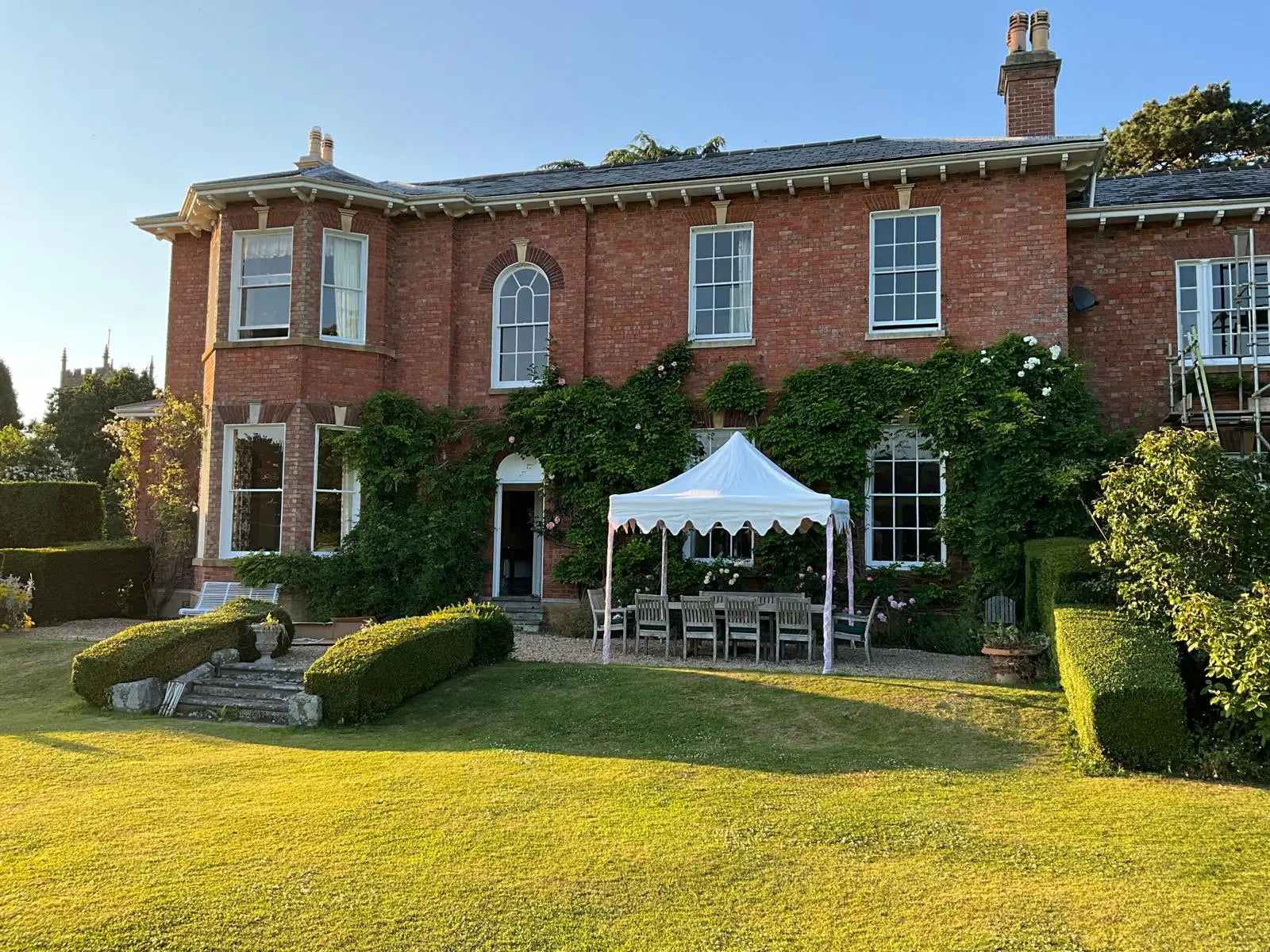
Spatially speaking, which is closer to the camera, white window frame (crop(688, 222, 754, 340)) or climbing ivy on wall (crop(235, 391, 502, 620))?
climbing ivy on wall (crop(235, 391, 502, 620))

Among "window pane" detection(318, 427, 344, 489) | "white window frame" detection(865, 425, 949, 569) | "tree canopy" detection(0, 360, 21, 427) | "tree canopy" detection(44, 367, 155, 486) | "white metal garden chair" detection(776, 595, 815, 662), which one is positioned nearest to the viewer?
"white metal garden chair" detection(776, 595, 815, 662)

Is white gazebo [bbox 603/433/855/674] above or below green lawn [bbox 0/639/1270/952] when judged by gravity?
above

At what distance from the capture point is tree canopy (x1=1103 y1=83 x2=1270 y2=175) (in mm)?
29797

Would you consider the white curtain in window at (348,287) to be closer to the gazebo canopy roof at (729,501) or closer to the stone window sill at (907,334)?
the gazebo canopy roof at (729,501)

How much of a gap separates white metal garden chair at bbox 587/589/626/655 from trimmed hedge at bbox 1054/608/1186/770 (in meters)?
6.91

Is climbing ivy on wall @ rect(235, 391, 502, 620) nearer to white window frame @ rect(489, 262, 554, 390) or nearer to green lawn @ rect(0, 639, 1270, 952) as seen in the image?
white window frame @ rect(489, 262, 554, 390)

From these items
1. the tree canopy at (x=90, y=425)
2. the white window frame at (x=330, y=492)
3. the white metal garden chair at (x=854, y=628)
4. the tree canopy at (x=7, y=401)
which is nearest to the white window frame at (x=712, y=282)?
the white metal garden chair at (x=854, y=628)

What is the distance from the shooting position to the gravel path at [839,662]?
1166 cm

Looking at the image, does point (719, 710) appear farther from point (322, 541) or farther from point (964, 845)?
point (322, 541)

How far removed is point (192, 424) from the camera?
1795cm

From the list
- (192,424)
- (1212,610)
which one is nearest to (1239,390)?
(1212,610)

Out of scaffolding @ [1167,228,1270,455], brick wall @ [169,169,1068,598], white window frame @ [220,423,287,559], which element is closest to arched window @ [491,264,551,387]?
brick wall @ [169,169,1068,598]

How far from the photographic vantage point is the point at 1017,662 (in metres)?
10.8

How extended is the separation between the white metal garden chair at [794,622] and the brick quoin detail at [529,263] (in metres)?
7.67
